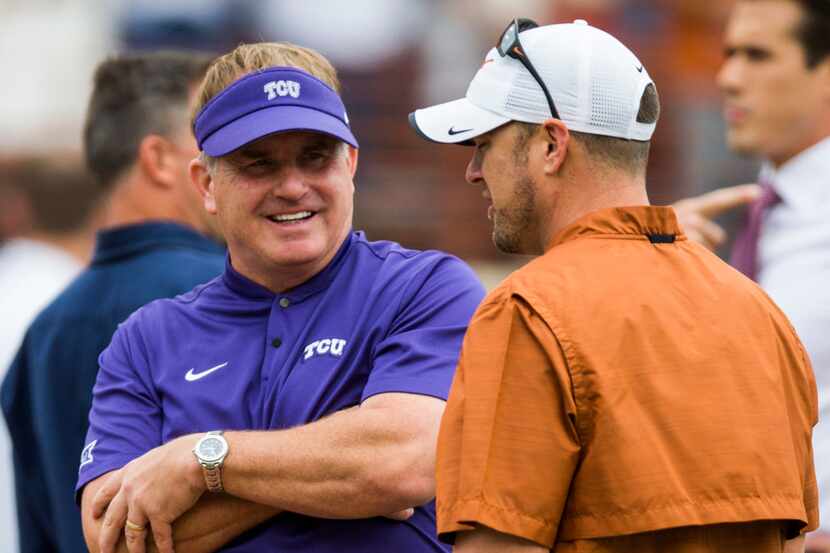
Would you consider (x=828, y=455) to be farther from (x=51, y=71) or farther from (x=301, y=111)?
(x=51, y=71)

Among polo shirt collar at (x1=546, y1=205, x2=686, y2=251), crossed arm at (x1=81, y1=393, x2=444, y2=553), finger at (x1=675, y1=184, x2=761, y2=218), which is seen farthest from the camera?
finger at (x1=675, y1=184, x2=761, y2=218)

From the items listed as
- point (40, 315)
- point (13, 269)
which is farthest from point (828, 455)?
point (13, 269)

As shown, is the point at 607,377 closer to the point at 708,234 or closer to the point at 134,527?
the point at 134,527

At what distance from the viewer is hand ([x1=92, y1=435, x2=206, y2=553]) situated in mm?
2686

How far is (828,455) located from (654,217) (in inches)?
53.5

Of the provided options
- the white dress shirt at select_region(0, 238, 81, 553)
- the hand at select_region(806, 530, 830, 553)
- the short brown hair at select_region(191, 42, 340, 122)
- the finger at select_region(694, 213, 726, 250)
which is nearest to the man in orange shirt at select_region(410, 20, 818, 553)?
the short brown hair at select_region(191, 42, 340, 122)

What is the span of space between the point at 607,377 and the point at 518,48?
2.21 feet

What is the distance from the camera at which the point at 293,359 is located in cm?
283

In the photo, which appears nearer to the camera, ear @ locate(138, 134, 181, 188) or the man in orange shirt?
the man in orange shirt

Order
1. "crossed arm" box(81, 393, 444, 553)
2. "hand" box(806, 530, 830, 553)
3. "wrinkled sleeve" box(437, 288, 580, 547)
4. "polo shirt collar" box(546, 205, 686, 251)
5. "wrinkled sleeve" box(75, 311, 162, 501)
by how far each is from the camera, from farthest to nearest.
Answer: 1. "hand" box(806, 530, 830, 553)
2. "wrinkled sleeve" box(75, 311, 162, 501)
3. "crossed arm" box(81, 393, 444, 553)
4. "polo shirt collar" box(546, 205, 686, 251)
5. "wrinkled sleeve" box(437, 288, 580, 547)

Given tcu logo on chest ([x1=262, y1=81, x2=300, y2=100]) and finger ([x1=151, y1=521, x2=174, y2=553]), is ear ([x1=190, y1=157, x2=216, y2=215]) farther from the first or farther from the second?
finger ([x1=151, y1=521, x2=174, y2=553])

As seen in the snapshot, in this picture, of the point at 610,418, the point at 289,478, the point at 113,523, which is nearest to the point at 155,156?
the point at 113,523

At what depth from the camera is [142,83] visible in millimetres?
4195

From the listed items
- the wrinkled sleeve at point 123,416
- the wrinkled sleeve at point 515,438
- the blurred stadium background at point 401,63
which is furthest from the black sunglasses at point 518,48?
the blurred stadium background at point 401,63
